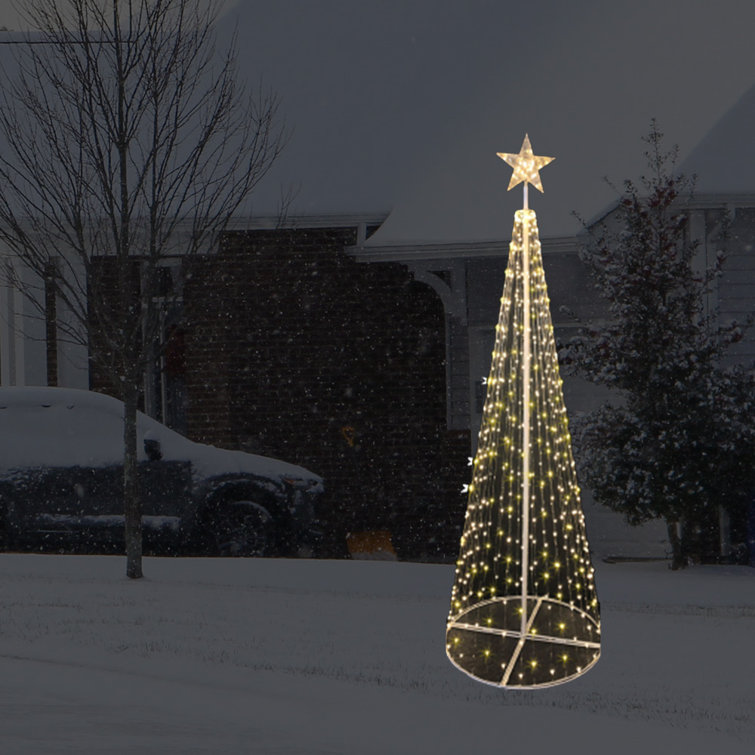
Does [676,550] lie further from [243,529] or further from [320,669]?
[320,669]

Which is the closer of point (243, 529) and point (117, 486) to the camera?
point (117, 486)

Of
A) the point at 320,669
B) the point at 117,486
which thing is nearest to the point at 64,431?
the point at 117,486

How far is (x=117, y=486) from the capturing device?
14.2 metres

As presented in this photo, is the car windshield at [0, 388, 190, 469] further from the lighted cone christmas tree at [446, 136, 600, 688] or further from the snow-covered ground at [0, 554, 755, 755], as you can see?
the lighted cone christmas tree at [446, 136, 600, 688]

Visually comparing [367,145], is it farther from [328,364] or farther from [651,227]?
[651,227]

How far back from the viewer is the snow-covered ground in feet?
22.6

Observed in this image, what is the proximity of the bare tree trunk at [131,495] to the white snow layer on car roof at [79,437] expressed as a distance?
1.53 meters

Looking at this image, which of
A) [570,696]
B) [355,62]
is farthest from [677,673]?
[355,62]

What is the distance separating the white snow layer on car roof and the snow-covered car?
1 cm

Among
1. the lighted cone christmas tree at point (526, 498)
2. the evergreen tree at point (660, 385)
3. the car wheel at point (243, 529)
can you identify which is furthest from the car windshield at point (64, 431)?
the lighted cone christmas tree at point (526, 498)

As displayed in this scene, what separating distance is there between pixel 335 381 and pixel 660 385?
455cm

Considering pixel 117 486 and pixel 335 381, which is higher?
pixel 335 381

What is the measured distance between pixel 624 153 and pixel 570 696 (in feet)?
30.2

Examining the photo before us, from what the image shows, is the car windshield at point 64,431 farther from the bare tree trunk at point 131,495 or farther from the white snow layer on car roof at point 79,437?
the bare tree trunk at point 131,495
